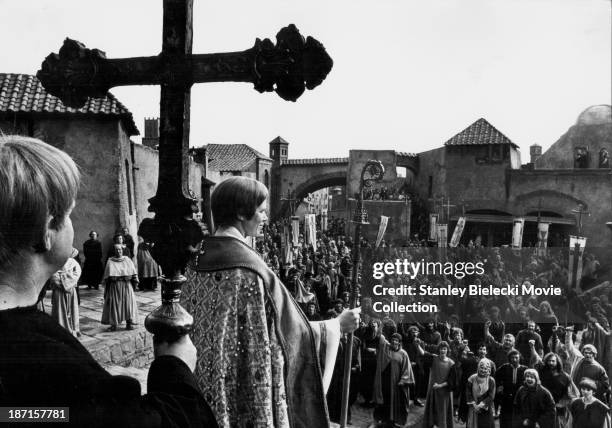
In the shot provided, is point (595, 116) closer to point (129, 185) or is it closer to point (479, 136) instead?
point (479, 136)

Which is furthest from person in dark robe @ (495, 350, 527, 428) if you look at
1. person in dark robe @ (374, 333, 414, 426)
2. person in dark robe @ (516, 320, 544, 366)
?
person in dark robe @ (374, 333, 414, 426)

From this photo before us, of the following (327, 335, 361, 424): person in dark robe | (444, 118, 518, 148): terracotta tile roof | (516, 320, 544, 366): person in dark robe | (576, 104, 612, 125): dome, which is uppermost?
(576, 104, 612, 125): dome

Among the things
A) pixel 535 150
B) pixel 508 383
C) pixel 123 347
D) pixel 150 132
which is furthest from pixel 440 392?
pixel 535 150

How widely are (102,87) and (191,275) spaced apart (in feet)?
2.79

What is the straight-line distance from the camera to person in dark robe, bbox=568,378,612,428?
253 inches

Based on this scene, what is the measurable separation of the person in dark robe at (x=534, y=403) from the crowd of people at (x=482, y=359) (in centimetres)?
1

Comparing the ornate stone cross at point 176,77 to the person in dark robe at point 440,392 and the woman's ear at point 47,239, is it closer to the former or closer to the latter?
the woman's ear at point 47,239

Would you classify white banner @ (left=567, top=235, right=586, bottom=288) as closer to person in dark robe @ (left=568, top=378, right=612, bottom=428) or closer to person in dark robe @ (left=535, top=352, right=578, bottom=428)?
person in dark robe @ (left=535, top=352, right=578, bottom=428)

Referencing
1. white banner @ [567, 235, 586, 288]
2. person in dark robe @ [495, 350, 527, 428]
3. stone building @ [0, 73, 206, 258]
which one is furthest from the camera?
stone building @ [0, 73, 206, 258]

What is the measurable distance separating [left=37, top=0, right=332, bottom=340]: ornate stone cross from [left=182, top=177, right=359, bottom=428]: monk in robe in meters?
0.36

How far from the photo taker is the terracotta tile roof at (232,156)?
36.0 meters

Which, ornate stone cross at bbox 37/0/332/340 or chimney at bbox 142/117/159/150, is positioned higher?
chimney at bbox 142/117/159/150

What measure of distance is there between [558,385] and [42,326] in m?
7.51

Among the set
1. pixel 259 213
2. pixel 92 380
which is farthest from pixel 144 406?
pixel 259 213
